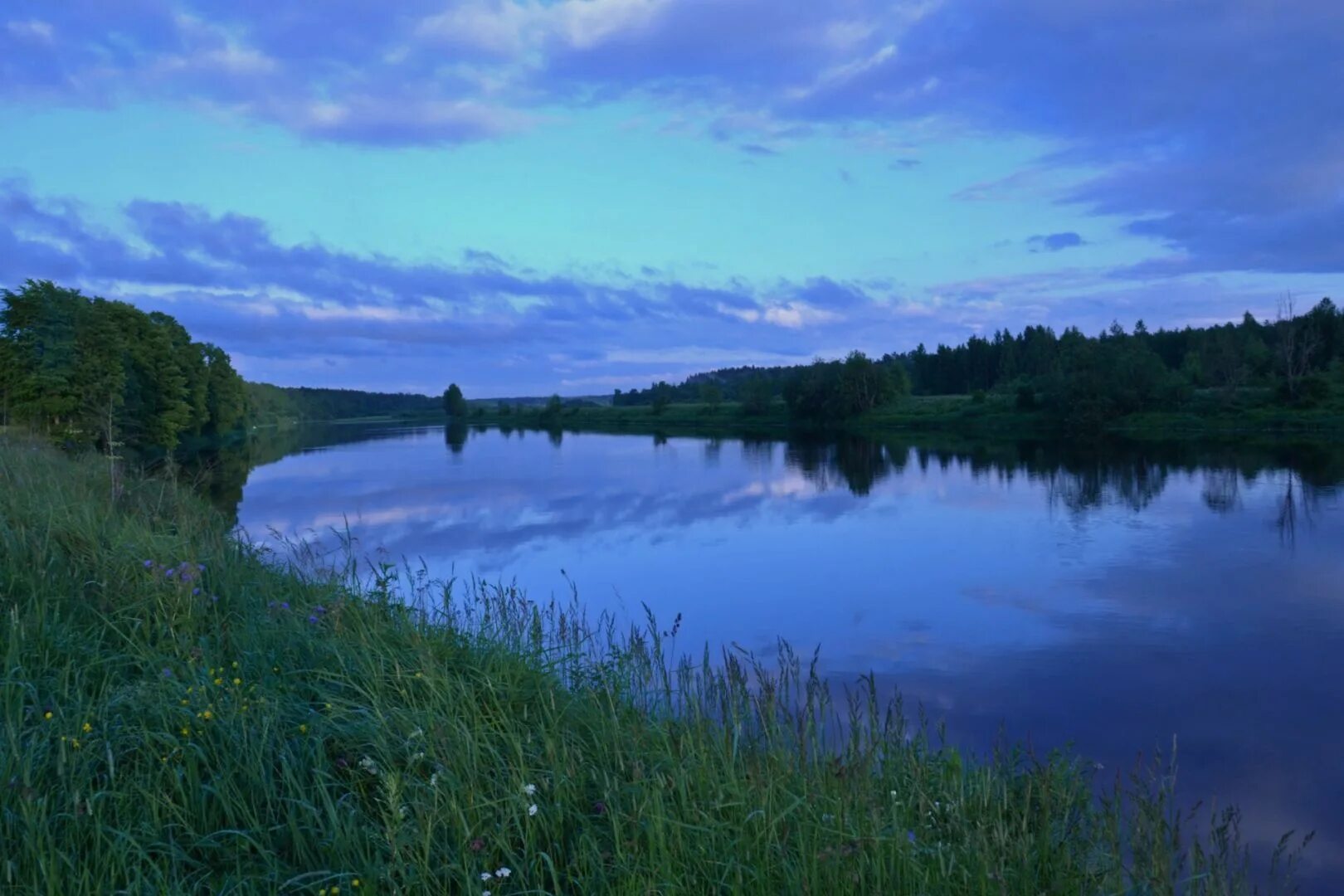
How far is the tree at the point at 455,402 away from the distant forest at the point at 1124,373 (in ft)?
196

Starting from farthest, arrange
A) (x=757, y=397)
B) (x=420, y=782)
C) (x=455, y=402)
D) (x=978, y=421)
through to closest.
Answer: (x=455, y=402)
(x=757, y=397)
(x=978, y=421)
(x=420, y=782)

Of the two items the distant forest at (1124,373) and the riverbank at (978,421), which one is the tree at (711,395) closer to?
the riverbank at (978,421)

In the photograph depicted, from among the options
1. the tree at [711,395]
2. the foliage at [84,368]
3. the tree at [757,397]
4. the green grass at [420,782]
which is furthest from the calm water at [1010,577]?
the tree at [711,395]

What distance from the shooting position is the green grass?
2709 mm

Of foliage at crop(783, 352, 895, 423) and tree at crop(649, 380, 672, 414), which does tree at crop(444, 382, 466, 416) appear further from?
foliage at crop(783, 352, 895, 423)

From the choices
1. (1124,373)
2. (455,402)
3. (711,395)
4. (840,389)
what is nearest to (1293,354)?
(1124,373)

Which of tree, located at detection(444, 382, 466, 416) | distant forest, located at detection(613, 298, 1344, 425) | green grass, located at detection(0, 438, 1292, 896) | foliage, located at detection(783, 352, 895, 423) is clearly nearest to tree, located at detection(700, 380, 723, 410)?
distant forest, located at detection(613, 298, 1344, 425)

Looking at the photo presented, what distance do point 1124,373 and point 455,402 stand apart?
101888 mm

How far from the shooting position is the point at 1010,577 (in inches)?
511

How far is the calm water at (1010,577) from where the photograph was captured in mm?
7090

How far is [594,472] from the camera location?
108ft

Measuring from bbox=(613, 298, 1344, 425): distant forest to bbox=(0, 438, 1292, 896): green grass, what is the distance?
158 feet

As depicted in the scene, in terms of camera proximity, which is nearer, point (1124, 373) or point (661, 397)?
point (1124, 373)

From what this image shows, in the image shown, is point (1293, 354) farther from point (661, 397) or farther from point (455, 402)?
point (455, 402)
